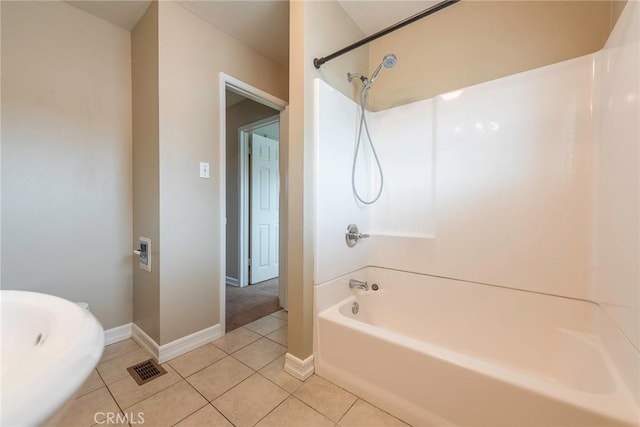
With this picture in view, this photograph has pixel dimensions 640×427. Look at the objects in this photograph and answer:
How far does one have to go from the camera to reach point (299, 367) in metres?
1.46

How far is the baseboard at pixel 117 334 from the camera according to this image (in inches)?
70.6

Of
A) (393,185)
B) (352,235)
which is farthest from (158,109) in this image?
(393,185)

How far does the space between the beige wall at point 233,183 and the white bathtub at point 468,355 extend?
1908 millimetres

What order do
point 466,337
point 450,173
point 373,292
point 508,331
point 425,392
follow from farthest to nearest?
point 373,292 < point 450,173 < point 466,337 < point 508,331 < point 425,392

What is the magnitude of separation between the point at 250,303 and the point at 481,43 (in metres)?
2.86

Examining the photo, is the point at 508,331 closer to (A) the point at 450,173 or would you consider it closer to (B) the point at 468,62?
(A) the point at 450,173

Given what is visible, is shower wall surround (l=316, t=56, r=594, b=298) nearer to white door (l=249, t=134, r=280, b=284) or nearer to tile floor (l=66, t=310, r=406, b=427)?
tile floor (l=66, t=310, r=406, b=427)

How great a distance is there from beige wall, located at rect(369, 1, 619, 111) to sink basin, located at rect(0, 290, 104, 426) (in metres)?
2.03

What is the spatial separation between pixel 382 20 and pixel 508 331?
87.6 inches

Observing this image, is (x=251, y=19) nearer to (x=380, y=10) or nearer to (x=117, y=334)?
(x=380, y=10)

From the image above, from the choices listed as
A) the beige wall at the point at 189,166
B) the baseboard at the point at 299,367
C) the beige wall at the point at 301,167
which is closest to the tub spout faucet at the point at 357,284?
the beige wall at the point at 301,167

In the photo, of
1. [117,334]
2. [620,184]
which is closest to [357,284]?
[620,184]

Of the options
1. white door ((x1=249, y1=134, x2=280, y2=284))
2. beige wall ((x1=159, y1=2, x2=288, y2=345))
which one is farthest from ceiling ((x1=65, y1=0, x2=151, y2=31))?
white door ((x1=249, y1=134, x2=280, y2=284))

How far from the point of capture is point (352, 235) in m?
1.74
